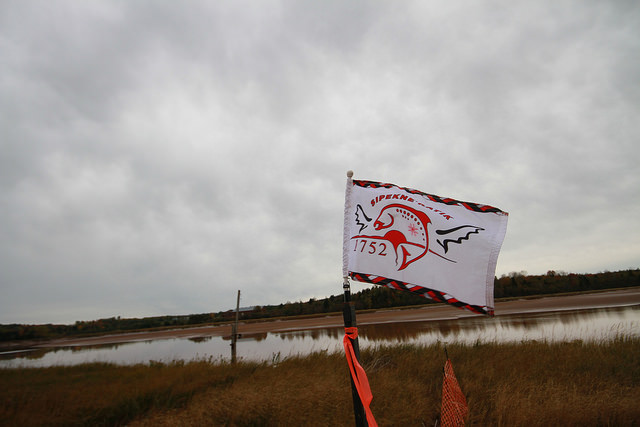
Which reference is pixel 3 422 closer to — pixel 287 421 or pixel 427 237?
pixel 287 421

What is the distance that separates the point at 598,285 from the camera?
75.4 m

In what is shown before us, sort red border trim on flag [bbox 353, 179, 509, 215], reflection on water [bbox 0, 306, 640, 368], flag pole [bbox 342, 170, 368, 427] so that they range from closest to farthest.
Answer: flag pole [bbox 342, 170, 368, 427] → red border trim on flag [bbox 353, 179, 509, 215] → reflection on water [bbox 0, 306, 640, 368]

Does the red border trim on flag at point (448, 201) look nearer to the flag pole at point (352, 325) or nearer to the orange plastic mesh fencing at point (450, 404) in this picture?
the flag pole at point (352, 325)

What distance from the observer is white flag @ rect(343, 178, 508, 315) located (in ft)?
11.0

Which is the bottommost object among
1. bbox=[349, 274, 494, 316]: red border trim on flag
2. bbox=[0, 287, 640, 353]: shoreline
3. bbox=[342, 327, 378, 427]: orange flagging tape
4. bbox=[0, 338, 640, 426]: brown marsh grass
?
bbox=[0, 287, 640, 353]: shoreline

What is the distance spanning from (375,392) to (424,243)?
5826mm

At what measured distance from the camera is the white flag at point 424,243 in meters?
3.34

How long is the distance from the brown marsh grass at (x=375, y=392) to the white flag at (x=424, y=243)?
4.28 metres

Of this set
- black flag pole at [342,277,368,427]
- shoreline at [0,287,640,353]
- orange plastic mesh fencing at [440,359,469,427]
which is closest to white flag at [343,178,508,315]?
black flag pole at [342,277,368,427]

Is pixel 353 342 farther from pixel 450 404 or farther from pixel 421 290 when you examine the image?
pixel 450 404

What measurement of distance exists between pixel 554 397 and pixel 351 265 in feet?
A: 20.4

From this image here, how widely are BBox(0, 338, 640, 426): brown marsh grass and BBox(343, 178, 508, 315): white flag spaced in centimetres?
428

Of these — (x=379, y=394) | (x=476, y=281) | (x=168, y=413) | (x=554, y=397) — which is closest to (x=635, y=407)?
(x=554, y=397)

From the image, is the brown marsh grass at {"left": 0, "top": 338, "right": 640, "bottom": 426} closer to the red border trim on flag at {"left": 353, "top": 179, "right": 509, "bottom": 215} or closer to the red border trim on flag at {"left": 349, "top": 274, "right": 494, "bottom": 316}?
the red border trim on flag at {"left": 349, "top": 274, "right": 494, "bottom": 316}
